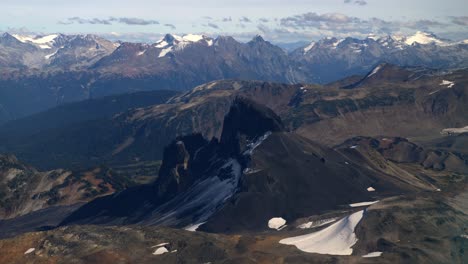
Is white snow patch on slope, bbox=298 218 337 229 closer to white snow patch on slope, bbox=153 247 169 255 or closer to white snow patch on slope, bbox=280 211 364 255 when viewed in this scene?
white snow patch on slope, bbox=280 211 364 255

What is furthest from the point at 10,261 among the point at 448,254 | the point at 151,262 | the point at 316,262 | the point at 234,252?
the point at 448,254

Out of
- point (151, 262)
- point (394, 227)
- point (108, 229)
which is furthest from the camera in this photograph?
point (108, 229)

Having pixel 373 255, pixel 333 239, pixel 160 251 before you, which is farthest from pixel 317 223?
pixel 160 251

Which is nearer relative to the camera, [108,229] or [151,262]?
[151,262]

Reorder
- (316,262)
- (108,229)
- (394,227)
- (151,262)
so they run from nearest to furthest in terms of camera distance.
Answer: (316,262)
(151,262)
(394,227)
(108,229)

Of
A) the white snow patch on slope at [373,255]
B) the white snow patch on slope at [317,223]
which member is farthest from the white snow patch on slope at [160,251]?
the white snow patch on slope at [373,255]

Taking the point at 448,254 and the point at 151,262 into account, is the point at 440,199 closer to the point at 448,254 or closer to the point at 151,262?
the point at 448,254

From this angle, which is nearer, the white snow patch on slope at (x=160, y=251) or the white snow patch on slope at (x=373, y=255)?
the white snow patch on slope at (x=373, y=255)

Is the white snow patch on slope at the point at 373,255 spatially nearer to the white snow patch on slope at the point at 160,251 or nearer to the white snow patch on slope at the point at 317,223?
the white snow patch on slope at the point at 317,223
